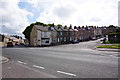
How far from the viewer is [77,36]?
81.4m

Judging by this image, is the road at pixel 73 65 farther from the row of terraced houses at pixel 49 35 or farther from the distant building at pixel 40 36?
the row of terraced houses at pixel 49 35

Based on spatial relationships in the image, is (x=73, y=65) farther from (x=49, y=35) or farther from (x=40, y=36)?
(x=49, y=35)

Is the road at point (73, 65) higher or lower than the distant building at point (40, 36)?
lower

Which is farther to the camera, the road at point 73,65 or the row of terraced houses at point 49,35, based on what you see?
the row of terraced houses at point 49,35

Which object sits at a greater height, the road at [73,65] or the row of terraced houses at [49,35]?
the row of terraced houses at [49,35]

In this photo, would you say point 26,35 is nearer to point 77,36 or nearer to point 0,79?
point 77,36

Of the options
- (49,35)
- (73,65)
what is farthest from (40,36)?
(73,65)

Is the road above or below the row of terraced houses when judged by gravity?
below

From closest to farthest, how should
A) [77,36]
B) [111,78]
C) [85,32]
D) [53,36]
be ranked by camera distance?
[111,78]
[53,36]
[77,36]
[85,32]

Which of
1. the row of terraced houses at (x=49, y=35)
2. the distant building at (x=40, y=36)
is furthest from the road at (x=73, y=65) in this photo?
the row of terraced houses at (x=49, y=35)

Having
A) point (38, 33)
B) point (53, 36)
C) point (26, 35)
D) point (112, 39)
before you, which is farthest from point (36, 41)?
point (112, 39)

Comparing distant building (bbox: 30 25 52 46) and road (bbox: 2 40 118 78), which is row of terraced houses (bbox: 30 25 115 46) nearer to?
distant building (bbox: 30 25 52 46)

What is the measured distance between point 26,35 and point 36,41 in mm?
13889

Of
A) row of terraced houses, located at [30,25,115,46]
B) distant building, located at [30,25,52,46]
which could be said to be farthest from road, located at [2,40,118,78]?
row of terraced houses, located at [30,25,115,46]
